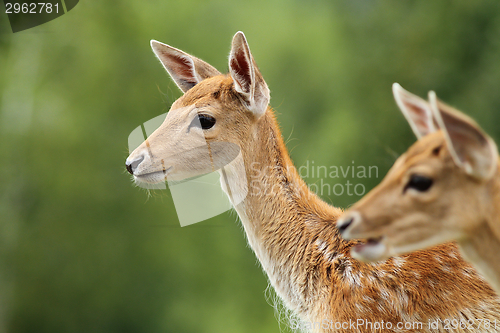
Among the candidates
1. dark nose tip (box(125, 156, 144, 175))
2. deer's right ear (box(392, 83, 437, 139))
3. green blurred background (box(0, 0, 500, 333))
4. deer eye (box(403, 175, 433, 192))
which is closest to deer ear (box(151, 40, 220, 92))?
dark nose tip (box(125, 156, 144, 175))

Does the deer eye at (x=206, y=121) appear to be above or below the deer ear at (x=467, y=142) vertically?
below

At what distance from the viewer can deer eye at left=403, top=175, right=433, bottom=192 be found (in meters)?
0.80

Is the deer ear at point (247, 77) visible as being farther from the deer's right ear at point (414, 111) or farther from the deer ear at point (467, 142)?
the deer ear at point (467, 142)

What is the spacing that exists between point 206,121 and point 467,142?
101cm

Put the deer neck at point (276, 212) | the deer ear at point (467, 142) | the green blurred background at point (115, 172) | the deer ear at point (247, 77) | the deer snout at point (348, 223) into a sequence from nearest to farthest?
the deer ear at point (467, 142)
the deer snout at point (348, 223)
the deer ear at point (247, 77)
the deer neck at point (276, 212)
the green blurred background at point (115, 172)

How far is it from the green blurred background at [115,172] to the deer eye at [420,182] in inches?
139

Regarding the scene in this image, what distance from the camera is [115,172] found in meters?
4.45

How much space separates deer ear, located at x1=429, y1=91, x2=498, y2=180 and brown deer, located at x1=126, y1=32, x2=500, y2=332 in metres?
0.79

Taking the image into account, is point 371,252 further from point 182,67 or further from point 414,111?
point 182,67

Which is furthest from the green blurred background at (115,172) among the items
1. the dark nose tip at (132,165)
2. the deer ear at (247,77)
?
the dark nose tip at (132,165)

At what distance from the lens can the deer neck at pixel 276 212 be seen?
1.70 m

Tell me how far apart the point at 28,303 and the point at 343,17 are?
4.75 m

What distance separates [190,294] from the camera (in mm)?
4602

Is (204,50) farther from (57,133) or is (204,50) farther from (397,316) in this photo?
(397,316)
